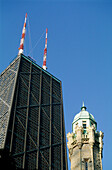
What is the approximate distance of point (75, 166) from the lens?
94125 millimetres

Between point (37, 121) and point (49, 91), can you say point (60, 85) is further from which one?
point (37, 121)

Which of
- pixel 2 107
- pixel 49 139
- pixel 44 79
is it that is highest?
pixel 44 79

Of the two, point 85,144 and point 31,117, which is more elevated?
point 31,117

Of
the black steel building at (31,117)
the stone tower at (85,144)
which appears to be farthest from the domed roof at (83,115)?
the black steel building at (31,117)

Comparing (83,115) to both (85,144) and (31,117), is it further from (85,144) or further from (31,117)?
(31,117)

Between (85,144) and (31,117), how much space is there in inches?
708

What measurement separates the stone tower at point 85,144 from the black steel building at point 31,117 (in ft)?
10.00

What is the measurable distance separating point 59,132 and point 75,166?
44.1ft

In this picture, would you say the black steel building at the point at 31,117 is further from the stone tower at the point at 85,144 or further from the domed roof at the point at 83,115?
the domed roof at the point at 83,115

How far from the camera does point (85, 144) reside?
99062mm

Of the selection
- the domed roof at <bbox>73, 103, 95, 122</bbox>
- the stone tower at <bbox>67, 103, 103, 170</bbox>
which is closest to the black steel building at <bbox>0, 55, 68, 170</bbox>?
the stone tower at <bbox>67, 103, 103, 170</bbox>

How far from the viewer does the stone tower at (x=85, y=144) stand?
93812mm

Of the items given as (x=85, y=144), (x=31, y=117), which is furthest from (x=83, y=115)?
(x=31, y=117)

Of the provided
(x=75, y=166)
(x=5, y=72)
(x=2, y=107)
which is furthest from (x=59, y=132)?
(x=5, y=72)
